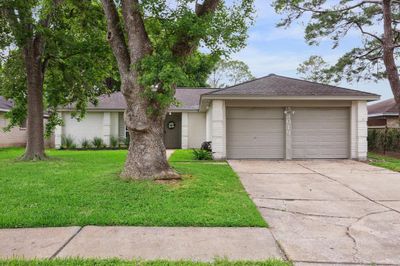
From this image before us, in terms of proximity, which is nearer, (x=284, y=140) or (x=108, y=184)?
(x=108, y=184)

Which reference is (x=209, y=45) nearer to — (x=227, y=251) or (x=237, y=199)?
(x=237, y=199)

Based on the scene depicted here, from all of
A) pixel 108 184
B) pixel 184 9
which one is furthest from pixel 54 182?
pixel 184 9

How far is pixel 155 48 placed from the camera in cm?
832

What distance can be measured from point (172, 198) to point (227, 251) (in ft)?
8.64

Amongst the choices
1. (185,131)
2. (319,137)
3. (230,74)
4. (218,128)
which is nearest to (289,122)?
(319,137)

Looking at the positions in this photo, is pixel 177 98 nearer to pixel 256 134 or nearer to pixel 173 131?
pixel 173 131

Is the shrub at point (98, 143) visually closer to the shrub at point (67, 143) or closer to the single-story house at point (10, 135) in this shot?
the shrub at point (67, 143)

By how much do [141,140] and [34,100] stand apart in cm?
750

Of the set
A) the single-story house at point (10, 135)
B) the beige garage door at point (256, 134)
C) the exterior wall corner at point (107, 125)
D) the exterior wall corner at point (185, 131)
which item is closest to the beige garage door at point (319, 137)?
the beige garage door at point (256, 134)

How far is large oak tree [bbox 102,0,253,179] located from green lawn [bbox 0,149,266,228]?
793mm

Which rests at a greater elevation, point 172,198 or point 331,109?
point 331,109

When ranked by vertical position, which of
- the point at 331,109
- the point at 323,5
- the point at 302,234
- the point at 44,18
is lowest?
the point at 302,234

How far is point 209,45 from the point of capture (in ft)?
26.1

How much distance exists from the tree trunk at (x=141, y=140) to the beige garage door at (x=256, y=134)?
6.51 m
